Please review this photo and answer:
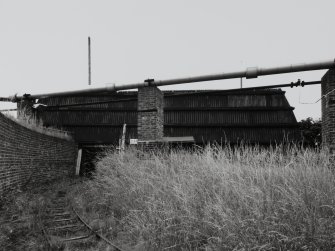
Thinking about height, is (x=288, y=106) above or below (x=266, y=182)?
above

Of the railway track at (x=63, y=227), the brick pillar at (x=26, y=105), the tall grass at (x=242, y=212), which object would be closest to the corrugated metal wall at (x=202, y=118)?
the brick pillar at (x=26, y=105)

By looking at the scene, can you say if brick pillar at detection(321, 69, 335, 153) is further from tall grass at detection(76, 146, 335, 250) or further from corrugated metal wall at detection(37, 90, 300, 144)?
corrugated metal wall at detection(37, 90, 300, 144)

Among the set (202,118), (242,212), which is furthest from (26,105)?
(242,212)

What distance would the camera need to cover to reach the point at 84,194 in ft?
33.1

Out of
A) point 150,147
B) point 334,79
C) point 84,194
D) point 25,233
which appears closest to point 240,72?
point 334,79

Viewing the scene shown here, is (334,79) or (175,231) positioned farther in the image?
(334,79)

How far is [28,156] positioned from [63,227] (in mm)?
6156

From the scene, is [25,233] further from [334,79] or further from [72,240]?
[334,79]

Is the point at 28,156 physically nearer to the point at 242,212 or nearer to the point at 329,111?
the point at 242,212

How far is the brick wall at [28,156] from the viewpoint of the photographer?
30.4ft

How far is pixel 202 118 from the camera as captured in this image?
67.6 ft

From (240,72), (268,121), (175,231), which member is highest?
(240,72)

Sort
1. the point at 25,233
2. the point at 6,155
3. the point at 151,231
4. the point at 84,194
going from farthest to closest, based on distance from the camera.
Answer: the point at 84,194
the point at 6,155
the point at 25,233
the point at 151,231

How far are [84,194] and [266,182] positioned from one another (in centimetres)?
694
